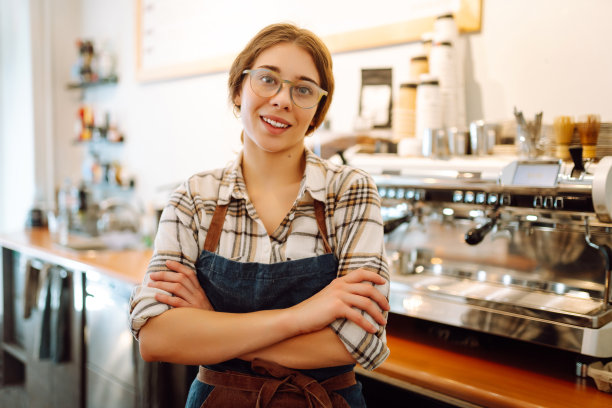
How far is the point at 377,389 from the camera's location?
1.38 meters

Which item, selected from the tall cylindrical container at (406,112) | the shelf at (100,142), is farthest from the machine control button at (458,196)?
the shelf at (100,142)

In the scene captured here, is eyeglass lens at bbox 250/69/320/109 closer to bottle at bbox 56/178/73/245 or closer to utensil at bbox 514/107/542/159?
utensil at bbox 514/107/542/159

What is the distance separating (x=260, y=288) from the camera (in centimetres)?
106

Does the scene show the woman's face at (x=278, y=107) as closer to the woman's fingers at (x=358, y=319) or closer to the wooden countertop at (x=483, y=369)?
the woman's fingers at (x=358, y=319)

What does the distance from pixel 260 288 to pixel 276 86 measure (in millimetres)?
423

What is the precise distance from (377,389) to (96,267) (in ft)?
4.81

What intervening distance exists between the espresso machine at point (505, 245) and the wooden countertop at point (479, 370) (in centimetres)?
9

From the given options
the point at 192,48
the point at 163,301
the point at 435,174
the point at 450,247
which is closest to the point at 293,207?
the point at 163,301

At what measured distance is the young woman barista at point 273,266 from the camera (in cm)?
100

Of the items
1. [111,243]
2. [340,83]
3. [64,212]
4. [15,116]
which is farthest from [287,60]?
[15,116]

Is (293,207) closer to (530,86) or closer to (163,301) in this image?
(163,301)

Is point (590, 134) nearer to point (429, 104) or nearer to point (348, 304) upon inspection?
point (429, 104)

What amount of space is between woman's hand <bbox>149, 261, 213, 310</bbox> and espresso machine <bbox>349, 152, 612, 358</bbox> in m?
0.59


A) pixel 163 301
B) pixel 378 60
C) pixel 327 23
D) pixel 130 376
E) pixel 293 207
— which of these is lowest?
pixel 130 376
